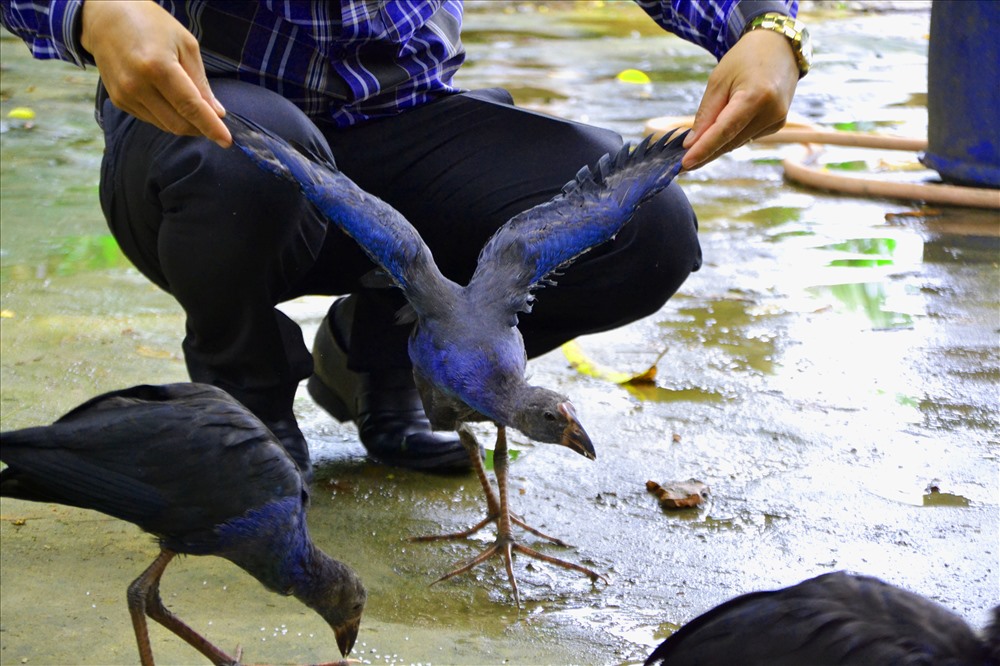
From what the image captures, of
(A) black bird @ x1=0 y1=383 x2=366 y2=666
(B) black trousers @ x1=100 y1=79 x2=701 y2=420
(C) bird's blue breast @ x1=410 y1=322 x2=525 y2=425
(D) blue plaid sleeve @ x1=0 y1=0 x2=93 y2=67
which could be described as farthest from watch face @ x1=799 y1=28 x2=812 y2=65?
(D) blue plaid sleeve @ x1=0 y1=0 x2=93 y2=67

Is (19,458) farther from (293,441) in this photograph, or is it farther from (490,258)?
(490,258)

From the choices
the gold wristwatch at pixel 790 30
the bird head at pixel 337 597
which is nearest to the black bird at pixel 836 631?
the bird head at pixel 337 597

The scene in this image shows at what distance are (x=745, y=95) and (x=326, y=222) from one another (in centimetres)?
121

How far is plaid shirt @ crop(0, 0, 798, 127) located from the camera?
3.20m

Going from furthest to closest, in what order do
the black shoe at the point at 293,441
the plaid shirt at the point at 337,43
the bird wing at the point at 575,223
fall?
the black shoe at the point at 293,441, the plaid shirt at the point at 337,43, the bird wing at the point at 575,223

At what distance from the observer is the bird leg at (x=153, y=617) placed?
264 centimetres

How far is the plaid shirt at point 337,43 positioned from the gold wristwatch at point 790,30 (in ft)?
0.61

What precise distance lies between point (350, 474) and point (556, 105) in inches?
210

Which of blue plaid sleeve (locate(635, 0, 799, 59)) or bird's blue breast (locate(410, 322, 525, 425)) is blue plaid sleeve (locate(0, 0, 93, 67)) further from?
blue plaid sleeve (locate(635, 0, 799, 59))

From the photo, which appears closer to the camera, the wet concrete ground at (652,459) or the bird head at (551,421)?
the bird head at (551,421)

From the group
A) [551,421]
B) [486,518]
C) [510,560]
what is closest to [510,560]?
[510,560]

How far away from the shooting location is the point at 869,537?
3.24m

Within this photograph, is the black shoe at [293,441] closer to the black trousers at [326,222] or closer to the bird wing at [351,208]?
the black trousers at [326,222]

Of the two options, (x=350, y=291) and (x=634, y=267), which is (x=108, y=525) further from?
(x=634, y=267)
